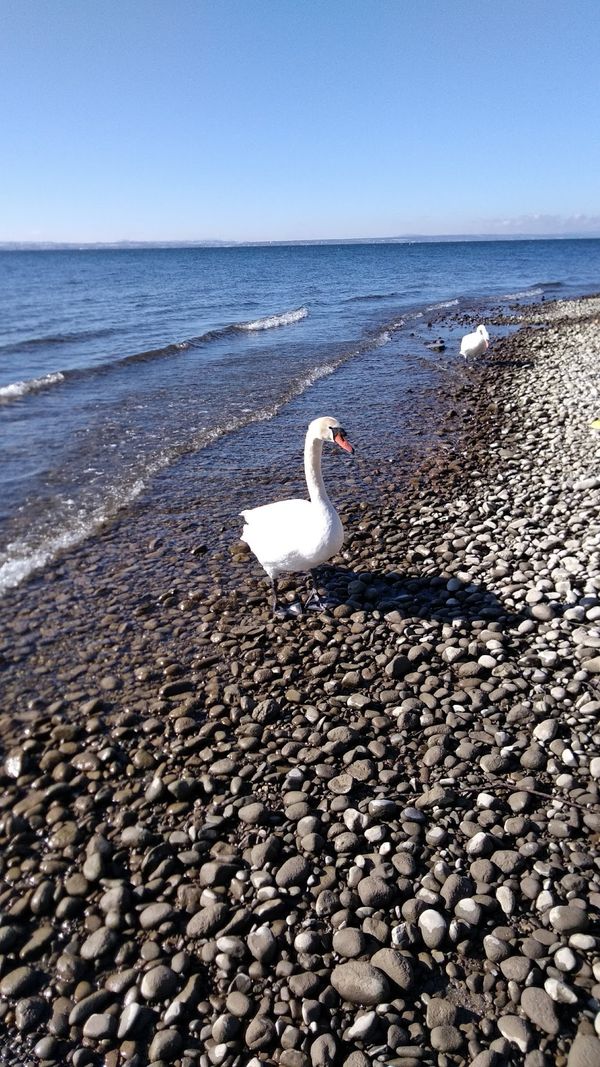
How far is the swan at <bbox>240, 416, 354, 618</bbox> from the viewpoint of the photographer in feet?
21.9

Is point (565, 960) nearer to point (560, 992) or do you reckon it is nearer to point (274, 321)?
point (560, 992)

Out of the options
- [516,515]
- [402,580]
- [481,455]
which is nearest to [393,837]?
Result: [402,580]

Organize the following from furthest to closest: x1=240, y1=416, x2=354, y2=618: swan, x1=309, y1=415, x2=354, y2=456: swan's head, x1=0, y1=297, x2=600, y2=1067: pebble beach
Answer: x1=309, y1=415, x2=354, y2=456: swan's head → x1=240, y1=416, x2=354, y2=618: swan → x1=0, y1=297, x2=600, y2=1067: pebble beach

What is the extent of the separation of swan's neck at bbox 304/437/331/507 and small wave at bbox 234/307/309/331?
1035 inches

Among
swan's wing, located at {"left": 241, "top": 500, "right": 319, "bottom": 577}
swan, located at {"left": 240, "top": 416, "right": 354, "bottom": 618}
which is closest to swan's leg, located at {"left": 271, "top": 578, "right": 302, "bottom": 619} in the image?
swan, located at {"left": 240, "top": 416, "right": 354, "bottom": 618}

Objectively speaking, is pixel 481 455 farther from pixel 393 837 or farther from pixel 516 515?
pixel 393 837

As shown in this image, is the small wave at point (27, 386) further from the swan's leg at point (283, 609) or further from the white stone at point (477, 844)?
the white stone at point (477, 844)

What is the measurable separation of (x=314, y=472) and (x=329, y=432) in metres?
0.50

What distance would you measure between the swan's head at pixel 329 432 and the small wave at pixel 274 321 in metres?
26.2

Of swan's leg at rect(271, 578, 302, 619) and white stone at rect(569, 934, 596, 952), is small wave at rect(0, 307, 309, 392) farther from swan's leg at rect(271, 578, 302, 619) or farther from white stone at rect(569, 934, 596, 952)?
white stone at rect(569, 934, 596, 952)

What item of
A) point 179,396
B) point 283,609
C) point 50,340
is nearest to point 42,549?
point 283,609

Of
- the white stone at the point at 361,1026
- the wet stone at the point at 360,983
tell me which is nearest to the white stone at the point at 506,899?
the wet stone at the point at 360,983

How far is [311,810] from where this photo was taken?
4.62 metres

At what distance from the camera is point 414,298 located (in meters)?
46.5
